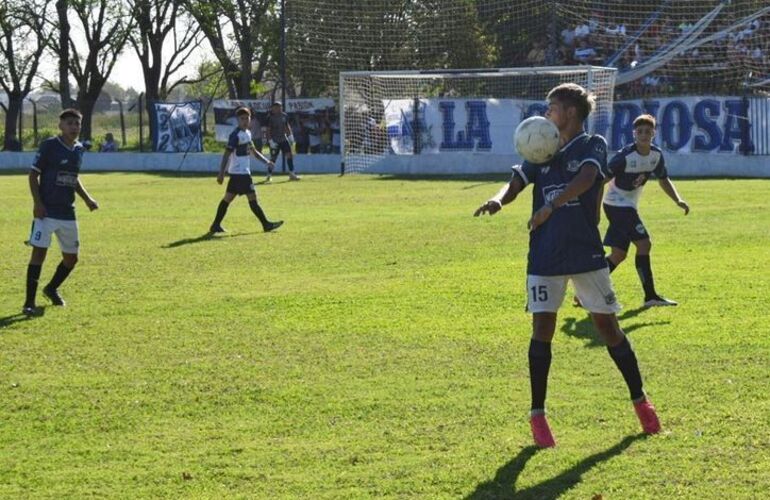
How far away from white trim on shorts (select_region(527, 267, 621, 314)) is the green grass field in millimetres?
719

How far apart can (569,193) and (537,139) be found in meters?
0.33

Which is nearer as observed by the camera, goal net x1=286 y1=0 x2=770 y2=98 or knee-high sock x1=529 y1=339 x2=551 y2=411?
knee-high sock x1=529 y1=339 x2=551 y2=411

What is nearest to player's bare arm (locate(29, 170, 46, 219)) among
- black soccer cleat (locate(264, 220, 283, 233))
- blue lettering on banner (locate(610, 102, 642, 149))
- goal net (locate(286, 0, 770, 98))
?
black soccer cleat (locate(264, 220, 283, 233))

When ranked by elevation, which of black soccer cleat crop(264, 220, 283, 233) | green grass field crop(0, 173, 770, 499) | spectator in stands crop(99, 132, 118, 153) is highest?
spectator in stands crop(99, 132, 118, 153)

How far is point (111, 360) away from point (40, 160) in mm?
3168

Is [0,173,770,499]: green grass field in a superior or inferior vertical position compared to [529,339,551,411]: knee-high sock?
inferior

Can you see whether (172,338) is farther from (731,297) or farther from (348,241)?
(348,241)

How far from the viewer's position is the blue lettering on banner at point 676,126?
3155cm

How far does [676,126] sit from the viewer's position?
31.7 m

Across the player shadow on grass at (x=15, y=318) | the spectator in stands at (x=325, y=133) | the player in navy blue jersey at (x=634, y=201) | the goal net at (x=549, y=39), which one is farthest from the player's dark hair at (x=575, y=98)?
the spectator in stands at (x=325, y=133)

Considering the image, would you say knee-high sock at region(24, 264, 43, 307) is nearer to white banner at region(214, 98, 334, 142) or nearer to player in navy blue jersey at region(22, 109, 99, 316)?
player in navy blue jersey at region(22, 109, 99, 316)

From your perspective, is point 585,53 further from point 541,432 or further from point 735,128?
point 541,432

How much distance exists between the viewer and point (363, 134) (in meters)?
34.4

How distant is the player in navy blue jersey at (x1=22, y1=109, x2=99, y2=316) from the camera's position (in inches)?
461
